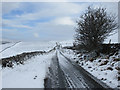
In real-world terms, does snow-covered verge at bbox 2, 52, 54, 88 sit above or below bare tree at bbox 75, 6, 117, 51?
below

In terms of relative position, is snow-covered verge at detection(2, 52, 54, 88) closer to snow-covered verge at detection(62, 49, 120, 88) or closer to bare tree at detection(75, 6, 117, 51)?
snow-covered verge at detection(62, 49, 120, 88)

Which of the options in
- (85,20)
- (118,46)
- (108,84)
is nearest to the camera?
(108,84)

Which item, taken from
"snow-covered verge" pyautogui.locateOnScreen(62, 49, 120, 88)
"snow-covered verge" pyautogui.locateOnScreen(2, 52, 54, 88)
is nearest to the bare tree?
"snow-covered verge" pyautogui.locateOnScreen(62, 49, 120, 88)

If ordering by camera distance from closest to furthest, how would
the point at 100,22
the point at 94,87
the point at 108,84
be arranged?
the point at 94,87 < the point at 108,84 < the point at 100,22

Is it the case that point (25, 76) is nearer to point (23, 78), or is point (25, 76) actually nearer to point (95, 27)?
point (23, 78)

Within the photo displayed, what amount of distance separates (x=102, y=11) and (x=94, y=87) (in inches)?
551

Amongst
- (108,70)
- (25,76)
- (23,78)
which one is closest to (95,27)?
(108,70)

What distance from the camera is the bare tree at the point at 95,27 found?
17109mm

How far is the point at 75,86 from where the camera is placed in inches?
255

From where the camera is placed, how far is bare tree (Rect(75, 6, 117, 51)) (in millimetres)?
17109

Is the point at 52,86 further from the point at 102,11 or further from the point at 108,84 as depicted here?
the point at 102,11

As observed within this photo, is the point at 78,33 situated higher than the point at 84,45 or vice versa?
the point at 78,33

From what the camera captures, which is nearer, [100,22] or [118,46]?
[118,46]

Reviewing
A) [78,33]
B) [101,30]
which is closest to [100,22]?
[101,30]
